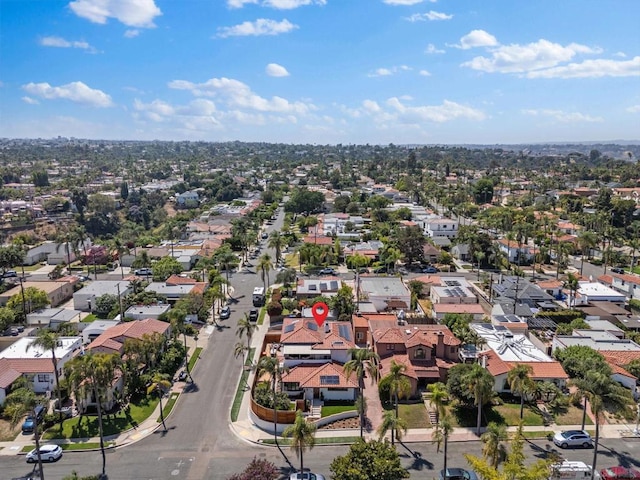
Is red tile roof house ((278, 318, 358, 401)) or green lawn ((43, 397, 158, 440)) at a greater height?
red tile roof house ((278, 318, 358, 401))

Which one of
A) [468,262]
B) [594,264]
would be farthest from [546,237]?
[468,262]

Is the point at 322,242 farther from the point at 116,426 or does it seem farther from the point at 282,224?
the point at 116,426

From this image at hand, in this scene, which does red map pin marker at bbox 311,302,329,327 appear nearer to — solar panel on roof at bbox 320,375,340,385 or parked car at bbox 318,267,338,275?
solar panel on roof at bbox 320,375,340,385

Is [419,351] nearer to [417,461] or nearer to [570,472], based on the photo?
[417,461]

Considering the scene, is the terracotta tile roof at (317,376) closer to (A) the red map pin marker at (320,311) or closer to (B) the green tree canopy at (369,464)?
(A) the red map pin marker at (320,311)

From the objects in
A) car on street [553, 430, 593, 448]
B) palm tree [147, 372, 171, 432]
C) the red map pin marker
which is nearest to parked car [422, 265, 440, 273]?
the red map pin marker

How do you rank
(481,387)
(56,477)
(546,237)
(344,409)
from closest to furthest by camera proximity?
1. (56,477)
2. (481,387)
3. (344,409)
4. (546,237)
